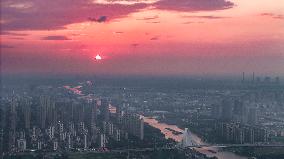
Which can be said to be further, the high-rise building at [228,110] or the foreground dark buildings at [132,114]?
the high-rise building at [228,110]

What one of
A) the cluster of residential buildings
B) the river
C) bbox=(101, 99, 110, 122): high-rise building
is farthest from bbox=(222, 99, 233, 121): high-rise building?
bbox=(101, 99, 110, 122): high-rise building

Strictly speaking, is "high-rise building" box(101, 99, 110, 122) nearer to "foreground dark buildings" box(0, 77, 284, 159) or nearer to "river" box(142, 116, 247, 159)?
"foreground dark buildings" box(0, 77, 284, 159)

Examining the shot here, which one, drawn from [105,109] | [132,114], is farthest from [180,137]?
[105,109]

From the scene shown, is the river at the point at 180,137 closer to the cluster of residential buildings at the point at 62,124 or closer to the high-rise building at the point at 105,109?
the cluster of residential buildings at the point at 62,124

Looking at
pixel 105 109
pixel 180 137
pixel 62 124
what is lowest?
pixel 180 137

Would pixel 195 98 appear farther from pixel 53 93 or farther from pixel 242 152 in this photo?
pixel 53 93

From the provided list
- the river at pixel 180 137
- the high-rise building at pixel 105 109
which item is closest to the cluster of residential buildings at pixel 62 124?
the high-rise building at pixel 105 109

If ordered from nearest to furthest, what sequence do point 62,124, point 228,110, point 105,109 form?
point 62,124 < point 105,109 < point 228,110

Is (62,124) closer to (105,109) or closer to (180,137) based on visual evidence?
(105,109)

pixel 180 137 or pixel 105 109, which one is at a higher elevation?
pixel 105 109

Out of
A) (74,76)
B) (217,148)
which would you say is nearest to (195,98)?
(217,148)

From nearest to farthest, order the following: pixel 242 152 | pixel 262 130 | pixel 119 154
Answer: pixel 119 154, pixel 242 152, pixel 262 130
